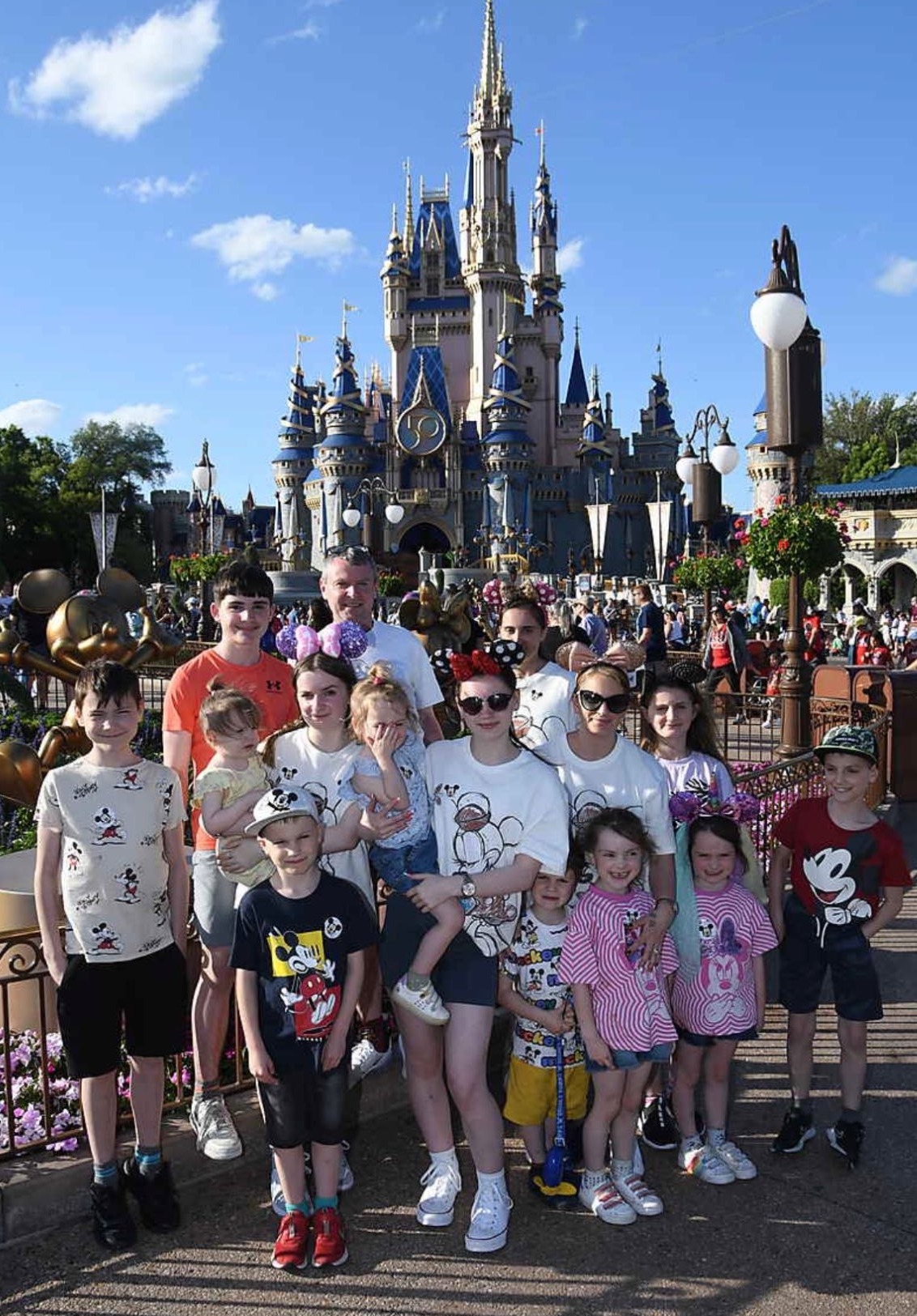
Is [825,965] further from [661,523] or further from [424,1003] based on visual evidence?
[661,523]

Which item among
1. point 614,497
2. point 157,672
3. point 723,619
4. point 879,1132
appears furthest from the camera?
point 614,497

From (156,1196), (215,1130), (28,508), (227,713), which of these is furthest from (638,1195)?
(28,508)

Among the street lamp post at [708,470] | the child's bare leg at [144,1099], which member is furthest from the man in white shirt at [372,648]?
the street lamp post at [708,470]

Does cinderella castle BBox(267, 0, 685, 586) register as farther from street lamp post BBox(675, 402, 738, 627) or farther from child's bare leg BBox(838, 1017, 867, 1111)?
child's bare leg BBox(838, 1017, 867, 1111)

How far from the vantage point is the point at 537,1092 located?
3.54m

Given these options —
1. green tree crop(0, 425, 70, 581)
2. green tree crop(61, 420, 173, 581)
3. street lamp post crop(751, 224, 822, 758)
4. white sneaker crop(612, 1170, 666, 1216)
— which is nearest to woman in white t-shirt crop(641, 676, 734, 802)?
white sneaker crop(612, 1170, 666, 1216)

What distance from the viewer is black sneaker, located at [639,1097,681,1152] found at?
152 inches

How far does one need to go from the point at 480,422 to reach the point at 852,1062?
66881mm

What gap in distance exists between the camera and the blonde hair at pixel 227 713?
348cm

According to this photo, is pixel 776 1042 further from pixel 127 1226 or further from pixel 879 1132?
pixel 127 1226

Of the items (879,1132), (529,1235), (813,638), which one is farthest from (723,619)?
(529,1235)

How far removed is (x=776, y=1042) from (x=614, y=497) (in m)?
66.2

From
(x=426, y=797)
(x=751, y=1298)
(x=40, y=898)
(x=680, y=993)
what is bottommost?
(x=751, y=1298)

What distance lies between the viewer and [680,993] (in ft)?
12.3
